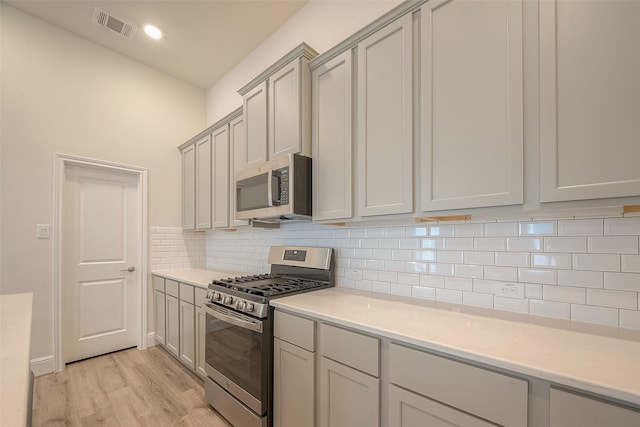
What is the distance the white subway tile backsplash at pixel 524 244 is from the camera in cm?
141

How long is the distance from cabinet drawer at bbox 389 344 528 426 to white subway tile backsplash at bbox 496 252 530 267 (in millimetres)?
714

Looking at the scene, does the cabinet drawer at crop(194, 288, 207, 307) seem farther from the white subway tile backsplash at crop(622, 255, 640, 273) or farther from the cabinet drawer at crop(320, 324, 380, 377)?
the white subway tile backsplash at crop(622, 255, 640, 273)

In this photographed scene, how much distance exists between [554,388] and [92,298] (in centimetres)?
394

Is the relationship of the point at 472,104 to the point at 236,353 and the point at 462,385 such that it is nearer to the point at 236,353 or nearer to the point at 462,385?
the point at 462,385

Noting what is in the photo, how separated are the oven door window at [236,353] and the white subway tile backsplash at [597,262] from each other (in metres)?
1.69

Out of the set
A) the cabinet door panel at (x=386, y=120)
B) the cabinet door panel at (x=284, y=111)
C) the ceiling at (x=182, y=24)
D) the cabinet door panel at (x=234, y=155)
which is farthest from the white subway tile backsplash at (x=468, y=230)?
the ceiling at (x=182, y=24)

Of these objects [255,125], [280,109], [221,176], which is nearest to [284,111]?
[280,109]

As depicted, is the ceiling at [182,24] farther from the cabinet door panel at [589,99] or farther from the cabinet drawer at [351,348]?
the cabinet drawer at [351,348]

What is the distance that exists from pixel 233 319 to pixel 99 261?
2.25 m

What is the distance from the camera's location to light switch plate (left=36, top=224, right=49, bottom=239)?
2.74 m

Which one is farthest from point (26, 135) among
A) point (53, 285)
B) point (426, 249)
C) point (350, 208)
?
point (426, 249)

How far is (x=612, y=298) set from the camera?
1229 mm

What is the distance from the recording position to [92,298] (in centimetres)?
312

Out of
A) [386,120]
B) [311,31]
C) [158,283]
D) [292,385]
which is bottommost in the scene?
[292,385]
